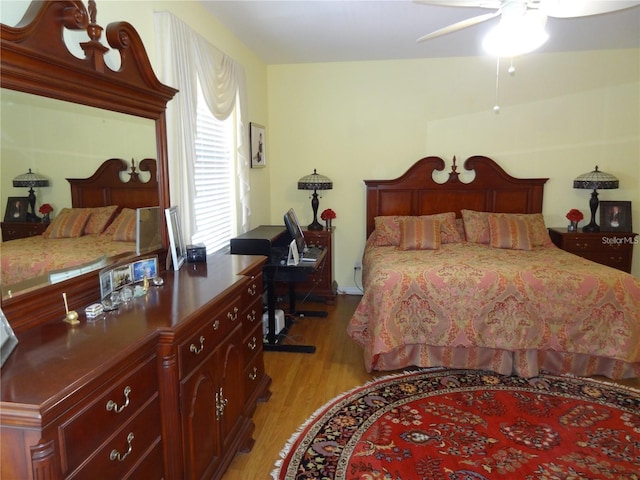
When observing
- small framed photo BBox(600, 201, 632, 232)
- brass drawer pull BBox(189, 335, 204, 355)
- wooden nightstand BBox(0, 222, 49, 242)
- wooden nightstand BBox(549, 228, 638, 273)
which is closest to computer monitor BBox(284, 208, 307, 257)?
brass drawer pull BBox(189, 335, 204, 355)

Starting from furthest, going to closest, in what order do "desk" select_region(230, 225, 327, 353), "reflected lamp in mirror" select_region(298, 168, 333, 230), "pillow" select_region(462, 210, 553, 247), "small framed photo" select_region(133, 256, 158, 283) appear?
"reflected lamp in mirror" select_region(298, 168, 333, 230) → "pillow" select_region(462, 210, 553, 247) → "desk" select_region(230, 225, 327, 353) → "small framed photo" select_region(133, 256, 158, 283)

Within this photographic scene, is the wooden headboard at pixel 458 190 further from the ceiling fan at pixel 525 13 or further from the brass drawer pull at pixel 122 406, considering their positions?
the brass drawer pull at pixel 122 406

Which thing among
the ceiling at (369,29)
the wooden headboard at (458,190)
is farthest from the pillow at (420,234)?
the ceiling at (369,29)

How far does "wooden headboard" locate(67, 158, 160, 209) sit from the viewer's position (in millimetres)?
1766

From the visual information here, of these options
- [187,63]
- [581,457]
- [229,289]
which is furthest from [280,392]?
[187,63]

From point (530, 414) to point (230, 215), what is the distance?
9.01 ft

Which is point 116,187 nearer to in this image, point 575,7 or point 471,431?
point 471,431

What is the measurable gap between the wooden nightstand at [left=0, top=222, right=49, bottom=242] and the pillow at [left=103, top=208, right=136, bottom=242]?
37 centimetres

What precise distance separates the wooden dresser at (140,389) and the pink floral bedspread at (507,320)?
3.83 feet

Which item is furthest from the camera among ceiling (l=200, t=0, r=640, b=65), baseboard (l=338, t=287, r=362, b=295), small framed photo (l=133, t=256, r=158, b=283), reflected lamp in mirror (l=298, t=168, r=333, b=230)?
baseboard (l=338, t=287, r=362, b=295)

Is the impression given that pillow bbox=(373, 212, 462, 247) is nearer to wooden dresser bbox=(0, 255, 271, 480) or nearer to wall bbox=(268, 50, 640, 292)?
wall bbox=(268, 50, 640, 292)

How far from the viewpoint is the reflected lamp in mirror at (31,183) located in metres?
1.48

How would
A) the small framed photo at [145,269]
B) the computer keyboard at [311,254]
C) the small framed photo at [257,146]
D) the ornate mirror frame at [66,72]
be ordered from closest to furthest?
1. the ornate mirror frame at [66,72]
2. the small framed photo at [145,269]
3. the computer keyboard at [311,254]
4. the small framed photo at [257,146]

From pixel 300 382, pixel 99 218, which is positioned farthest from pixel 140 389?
pixel 300 382
